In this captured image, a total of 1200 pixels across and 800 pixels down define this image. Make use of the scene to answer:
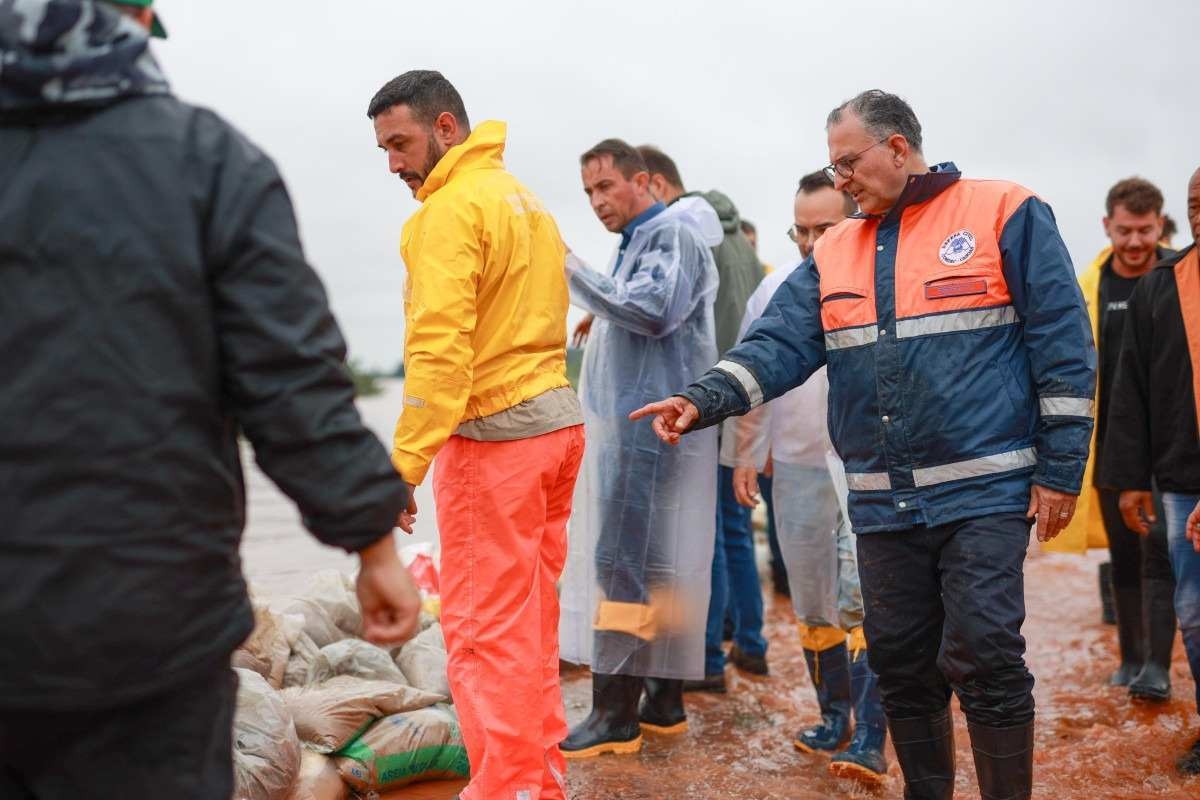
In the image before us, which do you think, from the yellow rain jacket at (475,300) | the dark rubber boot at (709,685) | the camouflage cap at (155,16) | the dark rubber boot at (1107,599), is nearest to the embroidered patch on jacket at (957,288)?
the yellow rain jacket at (475,300)

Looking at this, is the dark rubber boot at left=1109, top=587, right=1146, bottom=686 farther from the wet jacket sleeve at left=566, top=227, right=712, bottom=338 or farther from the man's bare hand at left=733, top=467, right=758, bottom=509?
the wet jacket sleeve at left=566, top=227, right=712, bottom=338

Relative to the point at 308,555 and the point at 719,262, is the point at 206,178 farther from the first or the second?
the point at 308,555

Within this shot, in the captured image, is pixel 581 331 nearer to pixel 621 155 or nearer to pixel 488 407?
pixel 621 155

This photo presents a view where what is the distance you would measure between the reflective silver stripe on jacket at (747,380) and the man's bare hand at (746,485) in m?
1.27

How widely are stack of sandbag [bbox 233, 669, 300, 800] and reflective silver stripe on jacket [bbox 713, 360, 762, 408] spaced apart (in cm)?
160

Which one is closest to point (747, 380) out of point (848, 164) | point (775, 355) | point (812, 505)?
point (775, 355)

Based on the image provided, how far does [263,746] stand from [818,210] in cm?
274

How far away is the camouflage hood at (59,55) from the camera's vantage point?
5.39 feet

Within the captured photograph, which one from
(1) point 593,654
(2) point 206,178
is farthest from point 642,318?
(2) point 206,178

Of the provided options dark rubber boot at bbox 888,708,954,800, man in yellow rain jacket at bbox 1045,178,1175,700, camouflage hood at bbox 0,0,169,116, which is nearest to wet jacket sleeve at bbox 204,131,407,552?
camouflage hood at bbox 0,0,169,116

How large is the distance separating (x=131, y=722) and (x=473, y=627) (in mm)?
1743

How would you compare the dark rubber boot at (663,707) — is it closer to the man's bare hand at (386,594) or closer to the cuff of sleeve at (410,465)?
the cuff of sleeve at (410,465)

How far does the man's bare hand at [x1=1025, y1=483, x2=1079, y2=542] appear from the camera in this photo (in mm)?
3045

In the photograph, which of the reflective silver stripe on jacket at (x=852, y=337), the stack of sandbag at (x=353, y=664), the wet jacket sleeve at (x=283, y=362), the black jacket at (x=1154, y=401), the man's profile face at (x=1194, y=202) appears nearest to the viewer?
the wet jacket sleeve at (x=283, y=362)
